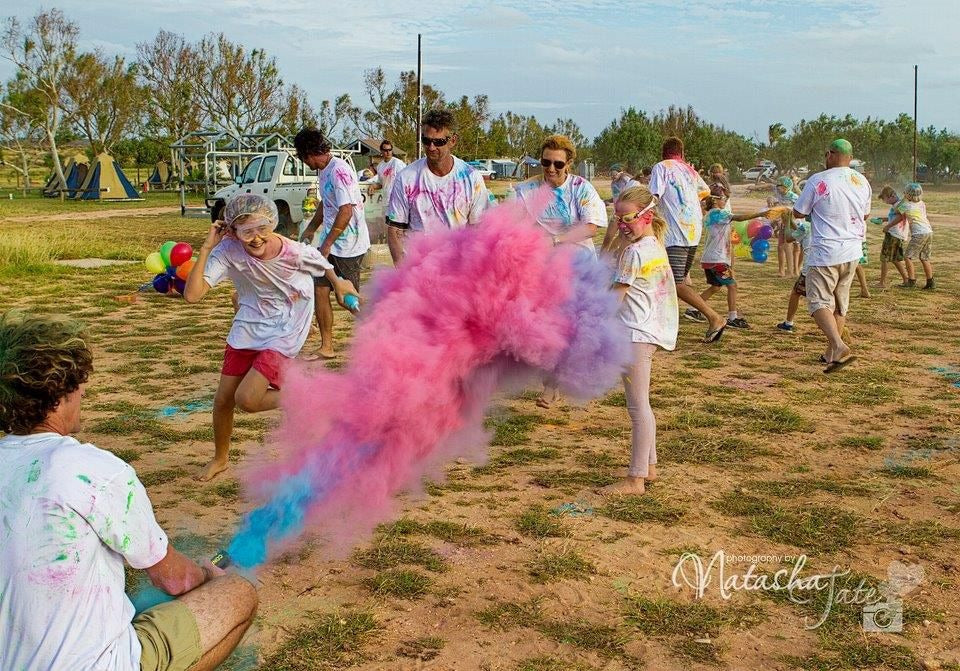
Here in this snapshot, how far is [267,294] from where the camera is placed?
16.0ft

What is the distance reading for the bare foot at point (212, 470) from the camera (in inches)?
193

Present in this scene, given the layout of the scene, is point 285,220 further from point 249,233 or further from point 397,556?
point 397,556

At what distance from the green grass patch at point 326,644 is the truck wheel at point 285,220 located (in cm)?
1701

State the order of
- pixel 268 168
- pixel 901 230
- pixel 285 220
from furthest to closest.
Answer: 1. pixel 268 168
2. pixel 285 220
3. pixel 901 230

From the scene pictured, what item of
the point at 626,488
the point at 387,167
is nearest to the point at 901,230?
the point at 387,167

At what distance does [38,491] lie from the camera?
6.43ft

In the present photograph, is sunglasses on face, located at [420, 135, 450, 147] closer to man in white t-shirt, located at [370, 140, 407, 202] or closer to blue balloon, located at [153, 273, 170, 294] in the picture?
blue balloon, located at [153, 273, 170, 294]

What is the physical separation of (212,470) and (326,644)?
6.67ft

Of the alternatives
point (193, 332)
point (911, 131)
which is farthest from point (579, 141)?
point (193, 332)

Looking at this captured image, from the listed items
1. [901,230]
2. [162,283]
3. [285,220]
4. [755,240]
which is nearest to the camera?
[162,283]

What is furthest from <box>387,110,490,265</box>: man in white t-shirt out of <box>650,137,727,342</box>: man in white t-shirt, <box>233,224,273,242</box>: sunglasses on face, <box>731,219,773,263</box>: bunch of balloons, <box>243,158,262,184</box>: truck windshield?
<box>243,158,262,184</box>: truck windshield

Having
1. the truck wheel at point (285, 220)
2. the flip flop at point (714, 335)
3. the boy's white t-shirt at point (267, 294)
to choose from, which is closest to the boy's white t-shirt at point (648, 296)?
the boy's white t-shirt at point (267, 294)

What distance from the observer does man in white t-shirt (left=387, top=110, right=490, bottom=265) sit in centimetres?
542

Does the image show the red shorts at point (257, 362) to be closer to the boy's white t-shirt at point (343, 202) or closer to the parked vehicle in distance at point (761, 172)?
the boy's white t-shirt at point (343, 202)
